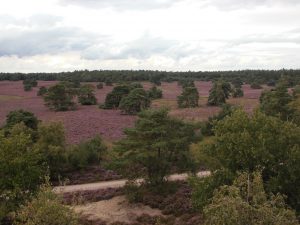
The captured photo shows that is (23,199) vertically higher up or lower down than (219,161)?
lower down

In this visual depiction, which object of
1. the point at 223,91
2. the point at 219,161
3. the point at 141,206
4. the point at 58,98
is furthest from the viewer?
the point at 223,91

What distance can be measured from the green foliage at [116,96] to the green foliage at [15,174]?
6495 cm

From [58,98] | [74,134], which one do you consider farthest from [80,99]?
[74,134]

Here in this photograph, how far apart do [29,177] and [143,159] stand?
35.0ft

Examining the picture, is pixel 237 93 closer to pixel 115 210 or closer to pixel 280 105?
pixel 280 105

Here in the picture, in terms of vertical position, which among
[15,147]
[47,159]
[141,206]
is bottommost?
[141,206]

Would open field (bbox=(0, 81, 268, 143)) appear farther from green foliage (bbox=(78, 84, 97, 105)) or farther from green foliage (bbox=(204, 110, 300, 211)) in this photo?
green foliage (bbox=(204, 110, 300, 211))

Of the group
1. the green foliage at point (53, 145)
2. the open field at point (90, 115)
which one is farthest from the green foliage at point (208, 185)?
the open field at point (90, 115)

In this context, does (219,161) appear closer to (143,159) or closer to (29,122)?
(143,159)

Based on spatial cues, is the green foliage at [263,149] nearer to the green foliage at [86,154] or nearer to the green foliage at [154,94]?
the green foliage at [86,154]

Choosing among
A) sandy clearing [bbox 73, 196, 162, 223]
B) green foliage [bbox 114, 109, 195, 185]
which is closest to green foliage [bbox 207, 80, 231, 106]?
green foliage [bbox 114, 109, 195, 185]

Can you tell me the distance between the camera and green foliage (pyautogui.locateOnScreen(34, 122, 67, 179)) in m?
44.5

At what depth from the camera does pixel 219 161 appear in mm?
32156

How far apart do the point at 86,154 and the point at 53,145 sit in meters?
6.29
